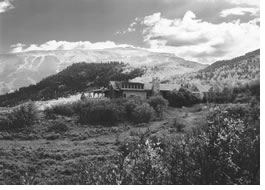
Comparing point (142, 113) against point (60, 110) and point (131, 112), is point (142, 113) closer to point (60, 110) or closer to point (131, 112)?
point (131, 112)

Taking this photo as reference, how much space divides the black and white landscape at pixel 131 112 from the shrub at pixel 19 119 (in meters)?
0.03

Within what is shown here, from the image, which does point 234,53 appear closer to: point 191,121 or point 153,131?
point 191,121

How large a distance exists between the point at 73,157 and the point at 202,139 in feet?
17.1

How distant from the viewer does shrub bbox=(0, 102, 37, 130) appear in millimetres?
10656

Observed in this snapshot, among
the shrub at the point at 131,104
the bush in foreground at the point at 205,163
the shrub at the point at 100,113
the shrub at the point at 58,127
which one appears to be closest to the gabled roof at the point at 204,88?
the shrub at the point at 131,104

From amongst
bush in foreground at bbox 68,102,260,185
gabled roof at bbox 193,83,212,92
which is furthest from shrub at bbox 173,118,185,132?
bush in foreground at bbox 68,102,260,185

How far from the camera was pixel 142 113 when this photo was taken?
10727 mm

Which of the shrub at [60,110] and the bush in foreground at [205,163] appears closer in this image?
the bush in foreground at [205,163]

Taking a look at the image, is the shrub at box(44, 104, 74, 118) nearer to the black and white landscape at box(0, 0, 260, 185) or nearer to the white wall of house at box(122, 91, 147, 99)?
the black and white landscape at box(0, 0, 260, 185)

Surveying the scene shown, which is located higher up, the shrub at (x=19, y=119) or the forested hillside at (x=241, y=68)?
the forested hillside at (x=241, y=68)

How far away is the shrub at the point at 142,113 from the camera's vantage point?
34.0 ft

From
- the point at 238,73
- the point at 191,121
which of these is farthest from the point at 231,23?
the point at 191,121

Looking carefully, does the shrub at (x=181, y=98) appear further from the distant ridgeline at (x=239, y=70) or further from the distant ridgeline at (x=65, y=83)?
the distant ridgeline at (x=65, y=83)

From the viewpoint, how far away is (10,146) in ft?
34.2
